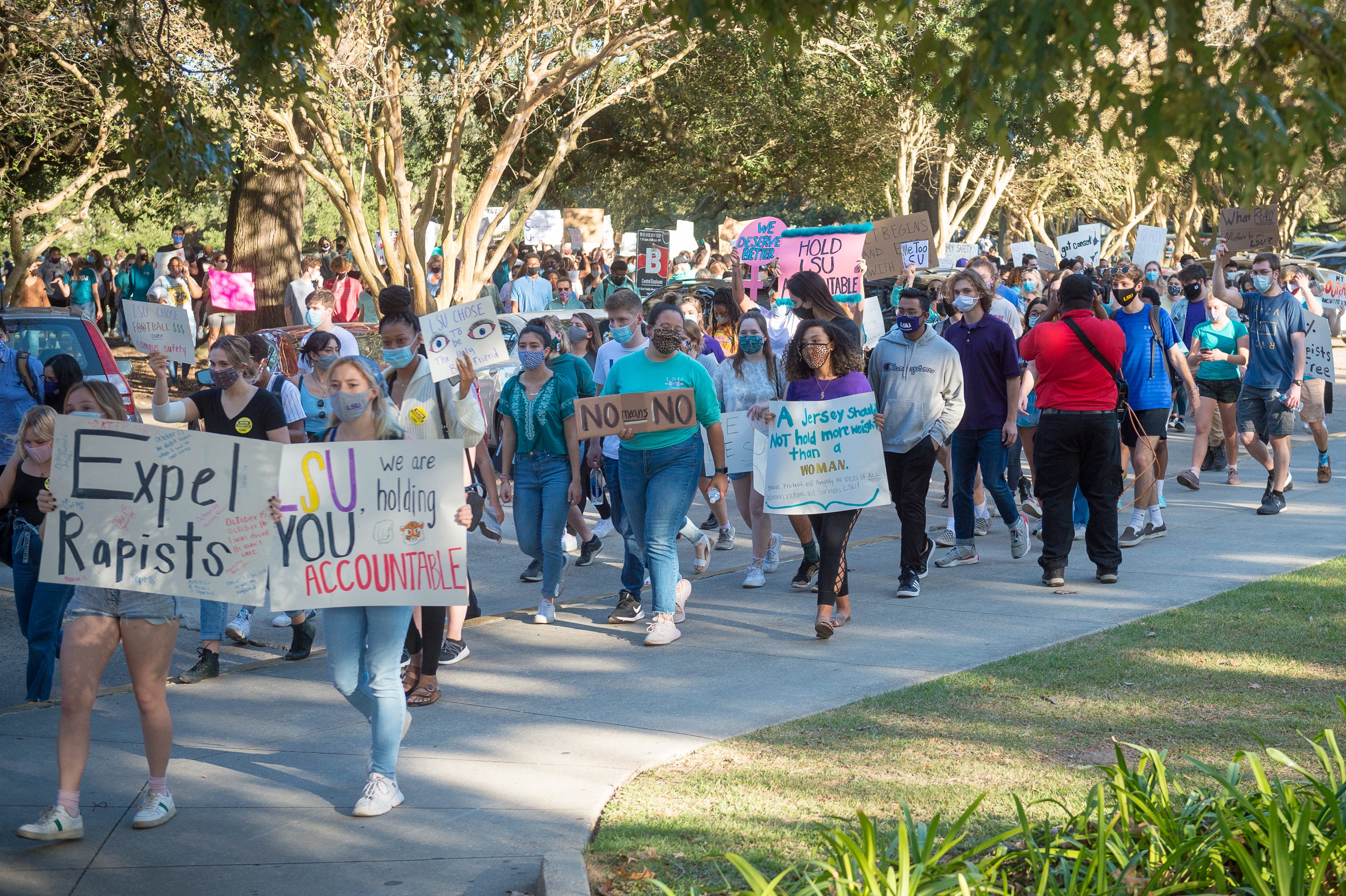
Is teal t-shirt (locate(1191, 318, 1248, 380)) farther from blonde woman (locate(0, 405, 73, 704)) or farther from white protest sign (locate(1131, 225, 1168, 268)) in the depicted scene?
blonde woman (locate(0, 405, 73, 704))

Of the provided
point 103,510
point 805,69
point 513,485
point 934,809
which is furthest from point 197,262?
point 934,809

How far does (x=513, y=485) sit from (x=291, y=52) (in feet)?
9.62

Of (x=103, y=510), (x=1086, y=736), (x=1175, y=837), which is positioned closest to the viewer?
(x=1175, y=837)

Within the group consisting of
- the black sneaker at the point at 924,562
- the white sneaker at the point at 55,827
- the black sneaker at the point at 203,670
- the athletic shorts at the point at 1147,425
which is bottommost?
the white sneaker at the point at 55,827

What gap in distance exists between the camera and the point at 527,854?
15.5ft

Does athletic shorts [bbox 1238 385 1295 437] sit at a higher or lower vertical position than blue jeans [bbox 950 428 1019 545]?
higher

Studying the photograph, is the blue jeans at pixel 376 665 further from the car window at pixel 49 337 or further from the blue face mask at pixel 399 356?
the car window at pixel 49 337

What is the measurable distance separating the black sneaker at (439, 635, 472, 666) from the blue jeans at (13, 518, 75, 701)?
6.36ft

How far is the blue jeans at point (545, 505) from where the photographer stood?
26.4ft

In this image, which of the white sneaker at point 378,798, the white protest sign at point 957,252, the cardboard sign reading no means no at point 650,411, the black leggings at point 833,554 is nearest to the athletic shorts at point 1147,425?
the black leggings at point 833,554

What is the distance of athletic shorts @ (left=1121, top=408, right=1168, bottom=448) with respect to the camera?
10.2 m

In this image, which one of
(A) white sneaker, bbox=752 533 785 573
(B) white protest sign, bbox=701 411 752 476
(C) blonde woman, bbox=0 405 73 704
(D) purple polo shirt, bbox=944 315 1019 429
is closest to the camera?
(C) blonde woman, bbox=0 405 73 704

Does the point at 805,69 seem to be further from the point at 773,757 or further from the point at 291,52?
the point at 773,757

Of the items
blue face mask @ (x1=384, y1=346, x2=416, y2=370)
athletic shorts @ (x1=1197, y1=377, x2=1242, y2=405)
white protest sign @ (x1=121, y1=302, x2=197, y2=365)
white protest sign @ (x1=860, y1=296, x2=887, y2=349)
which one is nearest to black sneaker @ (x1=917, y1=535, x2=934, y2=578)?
blue face mask @ (x1=384, y1=346, x2=416, y2=370)
